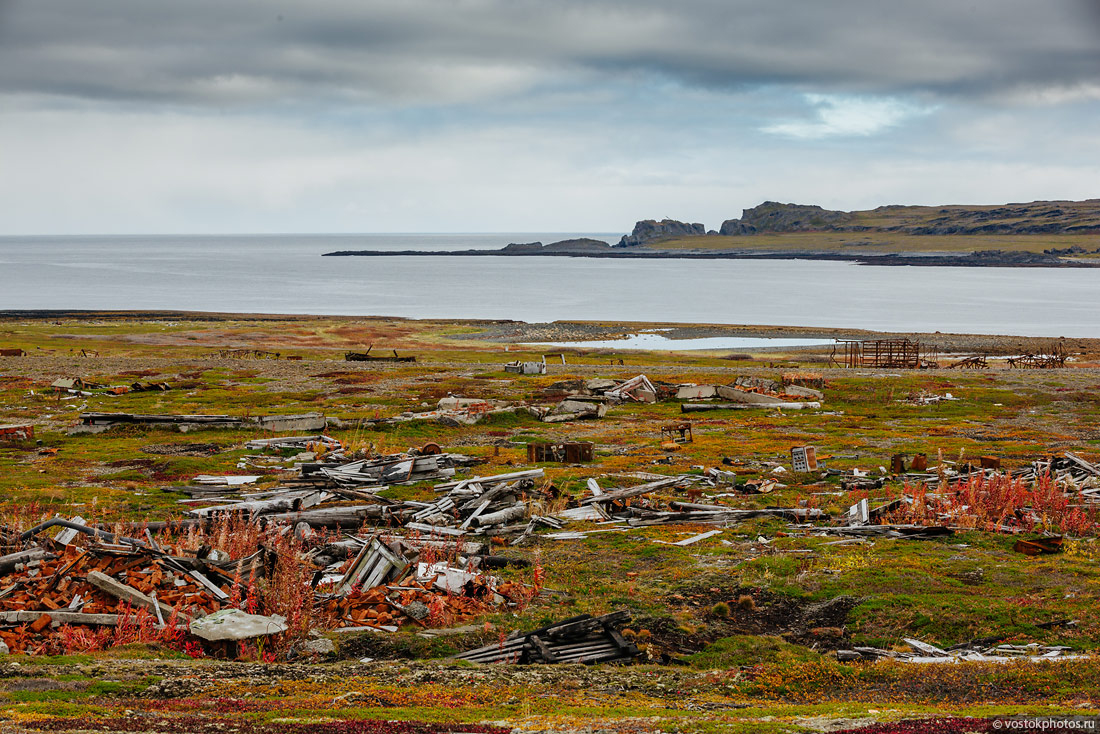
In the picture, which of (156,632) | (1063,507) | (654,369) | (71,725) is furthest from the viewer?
(654,369)

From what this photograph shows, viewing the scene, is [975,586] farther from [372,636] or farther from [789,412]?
[789,412]

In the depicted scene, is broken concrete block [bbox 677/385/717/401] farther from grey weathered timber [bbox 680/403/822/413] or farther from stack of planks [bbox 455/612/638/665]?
stack of planks [bbox 455/612/638/665]

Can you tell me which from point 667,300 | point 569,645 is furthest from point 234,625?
point 667,300

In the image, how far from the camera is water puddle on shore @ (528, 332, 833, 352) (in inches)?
3359

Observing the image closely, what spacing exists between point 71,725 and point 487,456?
2105 cm

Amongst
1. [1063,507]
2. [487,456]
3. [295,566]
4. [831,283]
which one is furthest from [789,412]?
[831,283]

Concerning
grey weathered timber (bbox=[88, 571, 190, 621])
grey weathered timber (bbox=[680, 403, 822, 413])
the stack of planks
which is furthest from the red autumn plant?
grey weathered timber (bbox=[680, 403, 822, 413])

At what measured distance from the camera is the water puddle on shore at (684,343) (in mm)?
85312

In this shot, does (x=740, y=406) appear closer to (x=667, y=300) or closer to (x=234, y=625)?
(x=234, y=625)

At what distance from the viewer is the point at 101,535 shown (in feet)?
53.2

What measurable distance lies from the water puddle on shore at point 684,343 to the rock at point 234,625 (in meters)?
69.7

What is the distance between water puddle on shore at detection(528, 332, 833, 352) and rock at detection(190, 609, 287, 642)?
69710 millimetres

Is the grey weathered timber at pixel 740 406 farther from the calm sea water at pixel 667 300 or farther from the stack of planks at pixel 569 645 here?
the calm sea water at pixel 667 300

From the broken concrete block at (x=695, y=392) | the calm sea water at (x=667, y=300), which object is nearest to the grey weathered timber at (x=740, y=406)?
the broken concrete block at (x=695, y=392)
